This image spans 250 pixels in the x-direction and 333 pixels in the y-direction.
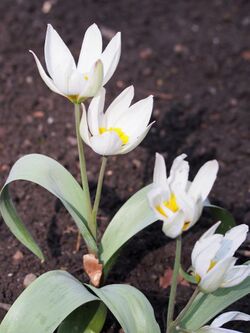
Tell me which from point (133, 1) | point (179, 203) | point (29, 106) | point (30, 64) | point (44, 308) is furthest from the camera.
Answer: point (133, 1)

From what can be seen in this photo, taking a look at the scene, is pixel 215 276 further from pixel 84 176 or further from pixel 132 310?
pixel 84 176

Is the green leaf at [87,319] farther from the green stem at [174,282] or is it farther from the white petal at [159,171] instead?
the white petal at [159,171]

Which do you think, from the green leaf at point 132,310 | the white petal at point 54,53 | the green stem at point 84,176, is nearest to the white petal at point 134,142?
the green stem at point 84,176

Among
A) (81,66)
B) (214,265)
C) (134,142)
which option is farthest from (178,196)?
(81,66)

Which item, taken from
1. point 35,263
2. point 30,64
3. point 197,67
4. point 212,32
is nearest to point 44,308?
point 35,263

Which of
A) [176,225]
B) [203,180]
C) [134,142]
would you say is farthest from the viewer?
[134,142]

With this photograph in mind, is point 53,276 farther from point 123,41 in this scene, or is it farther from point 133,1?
point 133,1
